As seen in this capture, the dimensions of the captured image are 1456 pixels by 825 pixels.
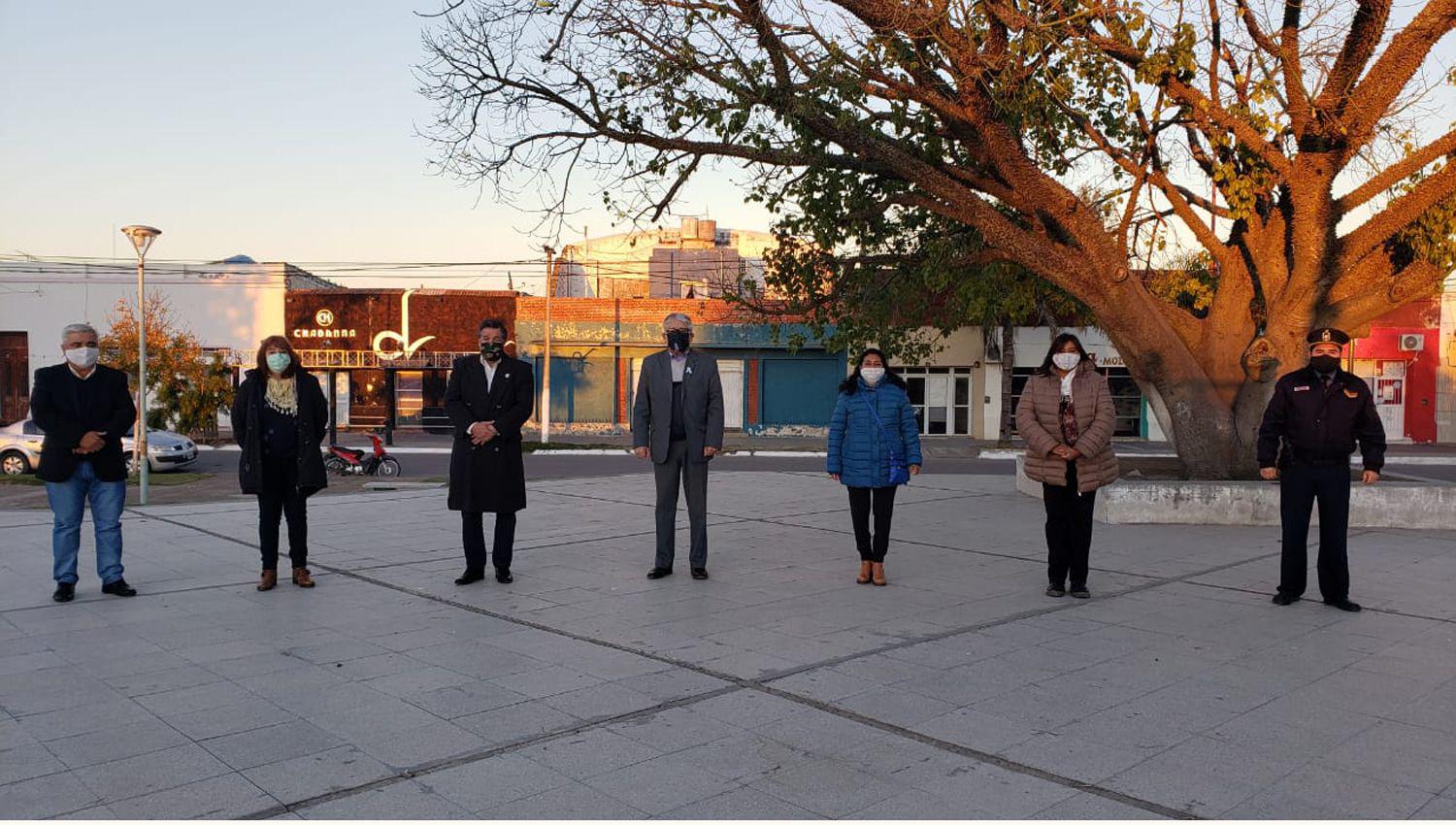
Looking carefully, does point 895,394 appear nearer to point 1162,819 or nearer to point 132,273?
point 1162,819

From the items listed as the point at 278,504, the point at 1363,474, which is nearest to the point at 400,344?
the point at 278,504

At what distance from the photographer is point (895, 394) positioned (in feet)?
26.3

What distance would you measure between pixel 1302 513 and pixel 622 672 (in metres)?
4.71

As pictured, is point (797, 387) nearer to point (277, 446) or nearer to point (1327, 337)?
point (1327, 337)

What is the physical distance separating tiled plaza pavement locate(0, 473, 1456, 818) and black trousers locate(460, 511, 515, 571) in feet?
0.81

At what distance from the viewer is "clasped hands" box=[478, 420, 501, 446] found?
7844mm

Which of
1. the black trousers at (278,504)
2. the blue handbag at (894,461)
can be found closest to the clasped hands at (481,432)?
the black trousers at (278,504)

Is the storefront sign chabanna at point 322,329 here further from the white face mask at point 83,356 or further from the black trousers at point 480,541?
the black trousers at point 480,541

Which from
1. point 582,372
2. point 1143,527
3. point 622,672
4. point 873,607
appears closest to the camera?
point 622,672

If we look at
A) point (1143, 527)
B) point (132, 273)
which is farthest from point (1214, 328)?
point (132, 273)

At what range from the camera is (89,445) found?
23.7 ft

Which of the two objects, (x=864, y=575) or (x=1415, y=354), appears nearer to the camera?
(x=864, y=575)

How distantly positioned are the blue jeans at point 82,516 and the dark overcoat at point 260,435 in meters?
0.83

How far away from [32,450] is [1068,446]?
22389 mm
